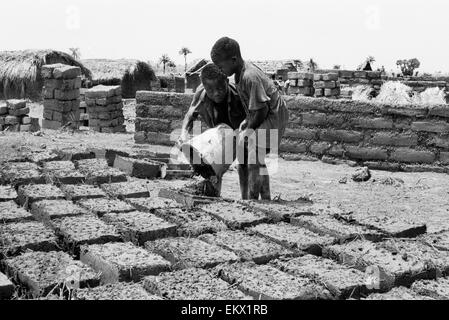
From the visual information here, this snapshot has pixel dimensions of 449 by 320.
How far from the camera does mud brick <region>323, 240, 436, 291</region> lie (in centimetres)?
292

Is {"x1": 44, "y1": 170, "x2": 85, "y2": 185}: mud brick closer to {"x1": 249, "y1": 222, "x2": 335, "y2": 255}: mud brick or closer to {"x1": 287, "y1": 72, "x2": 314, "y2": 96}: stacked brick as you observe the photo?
{"x1": 249, "y1": 222, "x2": 335, "y2": 255}: mud brick

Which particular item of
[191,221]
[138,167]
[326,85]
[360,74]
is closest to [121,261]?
[191,221]

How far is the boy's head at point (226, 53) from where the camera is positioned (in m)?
4.59

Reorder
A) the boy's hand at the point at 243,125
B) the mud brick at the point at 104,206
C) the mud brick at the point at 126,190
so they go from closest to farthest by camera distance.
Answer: the mud brick at the point at 104,206, the mud brick at the point at 126,190, the boy's hand at the point at 243,125

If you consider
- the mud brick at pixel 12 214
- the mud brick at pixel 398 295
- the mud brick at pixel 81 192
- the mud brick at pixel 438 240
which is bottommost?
the mud brick at pixel 398 295

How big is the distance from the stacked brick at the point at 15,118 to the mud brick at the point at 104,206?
8947 millimetres

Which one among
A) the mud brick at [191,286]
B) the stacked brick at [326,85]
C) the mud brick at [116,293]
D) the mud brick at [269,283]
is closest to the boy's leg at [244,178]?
the mud brick at [269,283]

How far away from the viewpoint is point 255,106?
4.53m

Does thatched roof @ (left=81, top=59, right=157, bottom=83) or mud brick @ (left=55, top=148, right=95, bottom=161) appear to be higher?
thatched roof @ (left=81, top=59, right=157, bottom=83)

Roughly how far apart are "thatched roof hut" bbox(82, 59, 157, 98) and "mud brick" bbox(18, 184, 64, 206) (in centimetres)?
1852

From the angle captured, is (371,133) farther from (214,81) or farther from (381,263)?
(381,263)

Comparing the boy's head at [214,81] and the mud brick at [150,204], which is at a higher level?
the boy's head at [214,81]

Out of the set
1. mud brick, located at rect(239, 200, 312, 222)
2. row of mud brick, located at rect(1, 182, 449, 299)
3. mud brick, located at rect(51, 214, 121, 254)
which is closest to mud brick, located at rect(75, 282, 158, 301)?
row of mud brick, located at rect(1, 182, 449, 299)

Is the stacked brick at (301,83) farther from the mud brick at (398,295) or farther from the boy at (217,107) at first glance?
the mud brick at (398,295)
